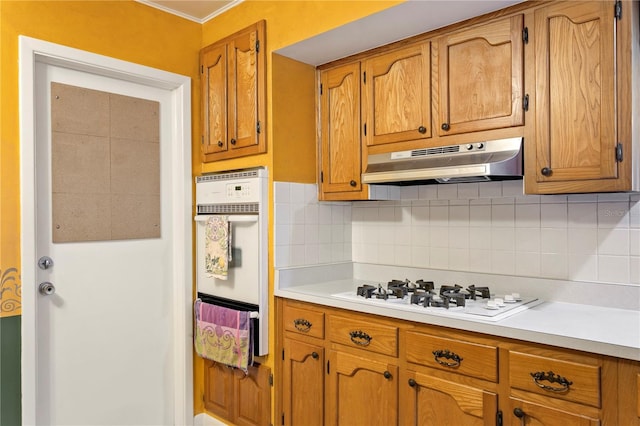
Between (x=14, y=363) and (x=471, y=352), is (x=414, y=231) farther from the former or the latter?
(x=14, y=363)

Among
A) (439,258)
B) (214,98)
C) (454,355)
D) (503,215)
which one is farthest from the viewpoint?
(214,98)

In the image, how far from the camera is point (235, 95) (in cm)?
266

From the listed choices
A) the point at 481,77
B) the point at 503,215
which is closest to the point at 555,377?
the point at 503,215

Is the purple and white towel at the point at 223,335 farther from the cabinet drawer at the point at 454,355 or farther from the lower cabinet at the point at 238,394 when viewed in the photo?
the cabinet drawer at the point at 454,355

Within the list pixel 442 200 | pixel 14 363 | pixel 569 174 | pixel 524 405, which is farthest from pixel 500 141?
pixel 14 363

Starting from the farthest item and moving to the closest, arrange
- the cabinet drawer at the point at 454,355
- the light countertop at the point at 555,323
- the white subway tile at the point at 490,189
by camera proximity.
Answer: the white subway tile at the point at 490,189 → the cabinet drawer at the point at 454,355 → the light countertop at the point at 555,323

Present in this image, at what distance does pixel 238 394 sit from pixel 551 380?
1.76 meters

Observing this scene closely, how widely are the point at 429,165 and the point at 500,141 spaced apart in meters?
0.32

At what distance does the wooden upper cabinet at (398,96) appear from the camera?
2.20 m


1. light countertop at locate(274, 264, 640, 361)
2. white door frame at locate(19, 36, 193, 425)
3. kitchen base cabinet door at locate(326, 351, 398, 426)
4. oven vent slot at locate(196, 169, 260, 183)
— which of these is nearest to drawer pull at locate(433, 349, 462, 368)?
light countertop at locate(274, 264, 640, 361)

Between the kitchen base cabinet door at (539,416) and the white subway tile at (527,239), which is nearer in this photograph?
the kitchen base cabinet door at (539,416)

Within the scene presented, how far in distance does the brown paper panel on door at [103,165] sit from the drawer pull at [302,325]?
1.06m

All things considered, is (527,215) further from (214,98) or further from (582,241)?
(214,98)

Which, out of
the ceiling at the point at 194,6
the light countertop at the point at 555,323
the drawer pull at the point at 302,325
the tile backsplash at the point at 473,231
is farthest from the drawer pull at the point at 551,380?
the ceiling at the point at 194,6
